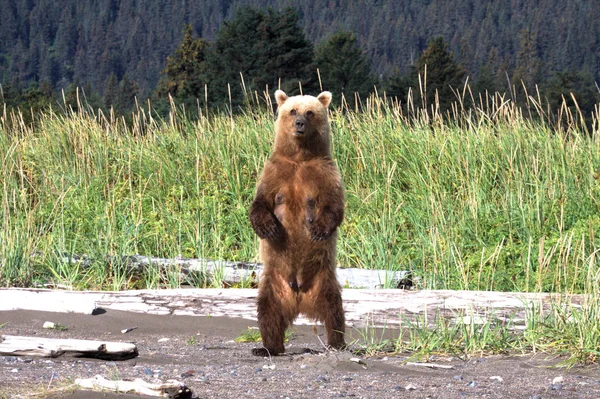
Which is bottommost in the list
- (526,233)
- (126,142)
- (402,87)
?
(526,233)

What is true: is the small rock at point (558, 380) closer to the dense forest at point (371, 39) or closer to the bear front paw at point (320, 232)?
the bear front paw at point (320, 232)

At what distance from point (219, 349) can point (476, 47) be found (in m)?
160

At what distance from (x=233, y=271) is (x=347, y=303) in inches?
48.3

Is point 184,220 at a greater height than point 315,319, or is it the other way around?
point 184,220

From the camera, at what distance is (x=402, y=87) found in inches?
1912

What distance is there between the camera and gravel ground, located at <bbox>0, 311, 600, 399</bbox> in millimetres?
3688

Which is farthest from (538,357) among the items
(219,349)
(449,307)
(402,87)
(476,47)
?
(476,47)

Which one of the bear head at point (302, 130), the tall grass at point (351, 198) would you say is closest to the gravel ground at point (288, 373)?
the bear head at point (302, 130)

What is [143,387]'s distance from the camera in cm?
331

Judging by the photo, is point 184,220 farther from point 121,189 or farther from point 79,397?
point 79,397

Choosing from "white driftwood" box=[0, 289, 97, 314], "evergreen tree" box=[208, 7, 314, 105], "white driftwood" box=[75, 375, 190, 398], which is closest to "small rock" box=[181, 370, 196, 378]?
"white driftwood" box=[75, 375, 190, 398]

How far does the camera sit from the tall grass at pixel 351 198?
685 cm

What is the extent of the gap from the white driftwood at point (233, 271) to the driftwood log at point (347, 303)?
1.73 ft

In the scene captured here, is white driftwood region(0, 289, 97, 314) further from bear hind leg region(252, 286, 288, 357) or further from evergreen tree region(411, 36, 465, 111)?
evergreen tree region(411, 36, 465, 111)
